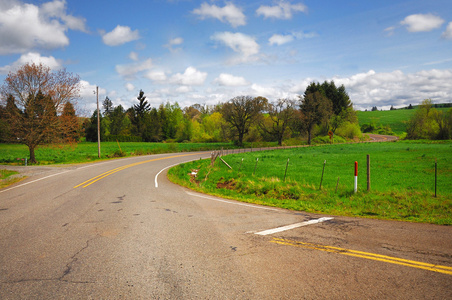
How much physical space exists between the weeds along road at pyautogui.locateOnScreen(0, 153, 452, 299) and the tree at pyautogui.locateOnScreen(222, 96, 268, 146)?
4819cm

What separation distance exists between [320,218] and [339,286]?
422 cm

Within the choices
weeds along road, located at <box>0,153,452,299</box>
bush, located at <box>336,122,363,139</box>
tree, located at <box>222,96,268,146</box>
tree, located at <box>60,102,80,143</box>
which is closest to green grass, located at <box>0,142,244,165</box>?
tree, located at <box>60,102,80,143</box>

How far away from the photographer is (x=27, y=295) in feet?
12.5

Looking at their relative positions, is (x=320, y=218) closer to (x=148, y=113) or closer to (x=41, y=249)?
(x=41, y=249)

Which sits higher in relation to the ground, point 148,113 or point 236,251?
point 148,113

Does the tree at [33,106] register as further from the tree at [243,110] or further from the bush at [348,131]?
the bush at [348,131]

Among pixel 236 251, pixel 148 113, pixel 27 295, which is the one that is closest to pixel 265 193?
pixel 236 251

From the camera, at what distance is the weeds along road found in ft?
12.7

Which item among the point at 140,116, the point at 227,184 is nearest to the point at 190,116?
the point at 140,116

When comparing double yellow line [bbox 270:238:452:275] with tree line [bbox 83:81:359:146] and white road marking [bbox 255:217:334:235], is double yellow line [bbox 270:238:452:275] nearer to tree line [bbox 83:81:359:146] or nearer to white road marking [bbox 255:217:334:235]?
white road marking [bbox 255:217:334:235]

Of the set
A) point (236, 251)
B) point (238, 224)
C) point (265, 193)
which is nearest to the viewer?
point (236, 251)

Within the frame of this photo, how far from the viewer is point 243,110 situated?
56.5 meters

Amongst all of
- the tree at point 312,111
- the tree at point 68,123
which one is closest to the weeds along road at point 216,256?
the tree at point 68,123

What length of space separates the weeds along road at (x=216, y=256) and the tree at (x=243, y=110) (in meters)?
48.2
